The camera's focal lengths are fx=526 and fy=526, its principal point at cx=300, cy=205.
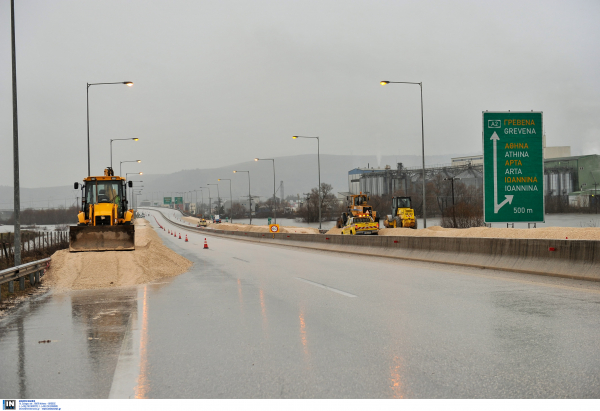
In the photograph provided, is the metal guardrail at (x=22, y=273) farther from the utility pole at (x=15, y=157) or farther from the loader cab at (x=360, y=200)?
the loader cab at (x=360, y=200)

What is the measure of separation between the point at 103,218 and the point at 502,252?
15.7 m

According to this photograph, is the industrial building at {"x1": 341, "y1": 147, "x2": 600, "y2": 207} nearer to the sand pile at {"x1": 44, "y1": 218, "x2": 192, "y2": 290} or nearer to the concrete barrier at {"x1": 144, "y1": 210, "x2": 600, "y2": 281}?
the concrete barrier at {"x1": 144, "y1": 210, "x2": 600, "y2": 281}

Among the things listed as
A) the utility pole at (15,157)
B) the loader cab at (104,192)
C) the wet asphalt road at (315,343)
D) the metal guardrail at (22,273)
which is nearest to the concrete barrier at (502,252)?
the wet asphalt road at (315,343)

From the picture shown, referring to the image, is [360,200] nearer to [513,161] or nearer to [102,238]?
[513,161]

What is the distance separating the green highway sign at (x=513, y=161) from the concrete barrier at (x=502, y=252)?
1.59 metres

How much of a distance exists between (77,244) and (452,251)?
43.8 ft

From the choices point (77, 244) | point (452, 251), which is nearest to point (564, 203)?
point (452, 251)

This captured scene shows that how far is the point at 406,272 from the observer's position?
1495 centimetres

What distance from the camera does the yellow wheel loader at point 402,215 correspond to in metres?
49.6

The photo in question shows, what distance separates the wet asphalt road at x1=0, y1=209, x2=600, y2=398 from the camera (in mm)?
4805

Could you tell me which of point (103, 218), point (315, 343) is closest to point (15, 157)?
point (103, 218)

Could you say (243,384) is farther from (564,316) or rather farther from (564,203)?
(564,203)

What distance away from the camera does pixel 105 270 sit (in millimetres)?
15312
